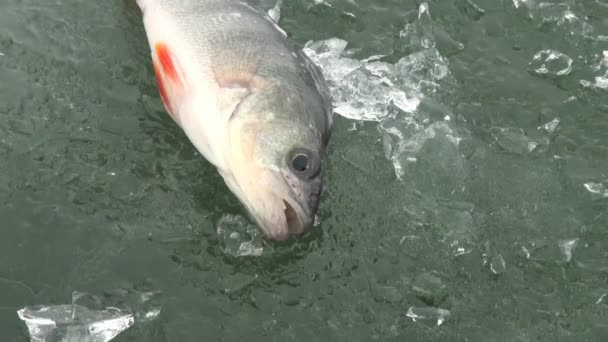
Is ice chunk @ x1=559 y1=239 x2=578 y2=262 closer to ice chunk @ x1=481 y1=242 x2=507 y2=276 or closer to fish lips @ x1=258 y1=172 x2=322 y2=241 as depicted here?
ice chunk @ x1=481 y1=242 x2=507 y2=276

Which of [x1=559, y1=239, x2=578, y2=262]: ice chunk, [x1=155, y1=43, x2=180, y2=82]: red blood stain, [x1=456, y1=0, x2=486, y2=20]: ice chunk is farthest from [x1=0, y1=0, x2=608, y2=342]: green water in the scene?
[x1=155, y1=43, x2=180, y2=82]: red blood stain

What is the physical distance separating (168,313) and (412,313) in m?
1.64

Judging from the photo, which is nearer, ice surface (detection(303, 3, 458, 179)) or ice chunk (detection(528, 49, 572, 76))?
ice surface (detection(303, 3, 458, 179))

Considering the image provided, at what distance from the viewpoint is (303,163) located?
4.45 m

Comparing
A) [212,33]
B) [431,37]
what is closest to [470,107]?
[431,37]

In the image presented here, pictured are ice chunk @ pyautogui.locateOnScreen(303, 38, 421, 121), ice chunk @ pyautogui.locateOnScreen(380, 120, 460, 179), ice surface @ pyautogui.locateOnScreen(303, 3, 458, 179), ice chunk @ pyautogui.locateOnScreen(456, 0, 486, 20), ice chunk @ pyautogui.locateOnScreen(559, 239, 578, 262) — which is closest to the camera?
ice chunk @ pyautogui.locateOnScreen(559, 239, 578, 262)

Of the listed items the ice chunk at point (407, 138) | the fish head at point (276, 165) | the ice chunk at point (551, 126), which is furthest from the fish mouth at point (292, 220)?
the ice chunk at point (551, 126)

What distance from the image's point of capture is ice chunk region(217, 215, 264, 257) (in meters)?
4.84

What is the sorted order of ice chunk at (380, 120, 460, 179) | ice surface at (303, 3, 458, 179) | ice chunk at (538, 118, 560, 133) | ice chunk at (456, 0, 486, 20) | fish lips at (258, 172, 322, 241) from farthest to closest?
ice chunk at (456, 0, 486, 20)
ice chunk at (538, 118, 560, 133)
ice surface at (303, 3, 458, 179)
ice chunk at (380, 120, 460, 179)
fish lips at (258, 172, 322, 241)

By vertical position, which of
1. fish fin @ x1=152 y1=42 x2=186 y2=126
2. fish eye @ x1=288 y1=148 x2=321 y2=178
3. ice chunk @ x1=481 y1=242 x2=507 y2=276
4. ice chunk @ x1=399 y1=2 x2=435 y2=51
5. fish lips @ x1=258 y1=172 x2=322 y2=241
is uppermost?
fish fin @ x1=152 y1=42 x2=186 y2=126

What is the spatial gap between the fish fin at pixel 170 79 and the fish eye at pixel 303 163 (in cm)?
104

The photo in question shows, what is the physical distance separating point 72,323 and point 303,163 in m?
1.77

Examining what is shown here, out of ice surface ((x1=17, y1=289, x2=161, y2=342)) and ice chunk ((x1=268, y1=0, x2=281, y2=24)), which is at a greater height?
ice chunk ((x1=268, y1=0, x2=281, y2=24))

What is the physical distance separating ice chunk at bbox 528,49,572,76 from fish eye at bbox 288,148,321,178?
3075 millimetres
